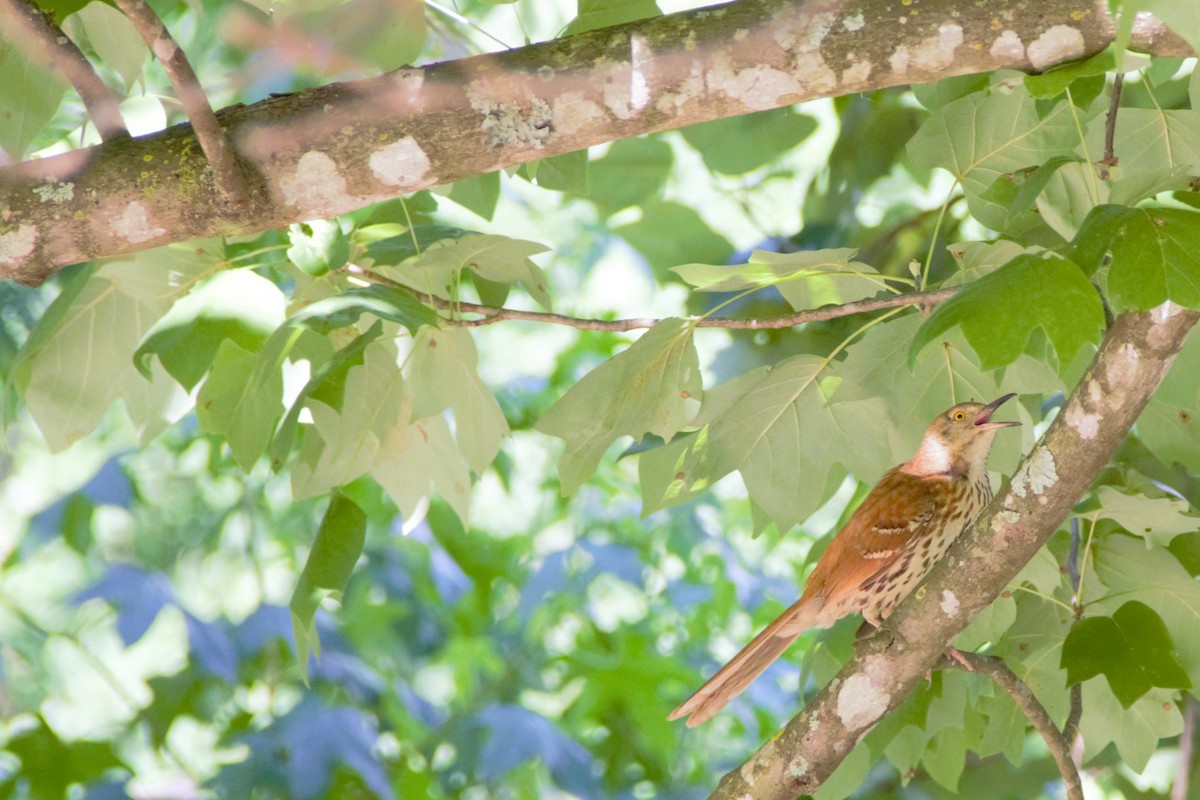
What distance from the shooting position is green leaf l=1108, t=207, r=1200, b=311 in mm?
1585

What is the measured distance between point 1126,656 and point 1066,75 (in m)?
1.07

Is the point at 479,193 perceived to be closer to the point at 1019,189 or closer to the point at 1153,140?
the point at 1019,189

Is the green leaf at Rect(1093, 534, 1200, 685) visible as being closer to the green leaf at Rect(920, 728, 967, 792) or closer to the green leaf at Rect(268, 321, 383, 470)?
the green leaf at Rect(920, 728, 967, 792)

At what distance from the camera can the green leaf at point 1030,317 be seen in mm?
1619

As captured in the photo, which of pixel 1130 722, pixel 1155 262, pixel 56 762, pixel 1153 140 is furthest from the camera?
pixel 56 762

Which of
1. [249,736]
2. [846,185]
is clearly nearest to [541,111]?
[846,185]

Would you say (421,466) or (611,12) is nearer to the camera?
(611,12)

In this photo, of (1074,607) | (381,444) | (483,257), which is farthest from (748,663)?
(483,257)

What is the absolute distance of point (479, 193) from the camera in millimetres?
2619

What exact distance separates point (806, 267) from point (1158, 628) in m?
0.96

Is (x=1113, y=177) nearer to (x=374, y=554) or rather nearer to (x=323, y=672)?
(x=323, y=672)

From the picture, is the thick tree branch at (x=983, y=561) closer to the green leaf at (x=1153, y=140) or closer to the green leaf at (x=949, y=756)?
the green leaf at (x=1153, y=140)

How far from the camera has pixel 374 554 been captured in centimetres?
562

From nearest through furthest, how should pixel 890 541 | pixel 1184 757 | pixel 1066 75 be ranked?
pixel 1066 75 < pixel 890 541 < pixel 1184 757
